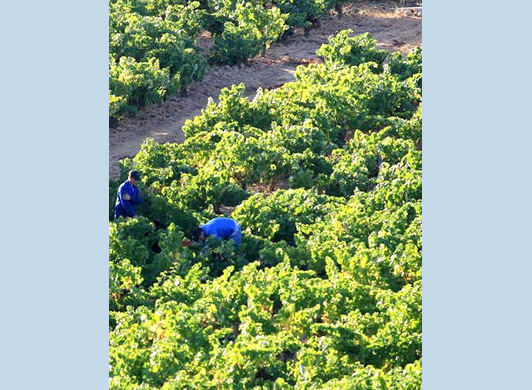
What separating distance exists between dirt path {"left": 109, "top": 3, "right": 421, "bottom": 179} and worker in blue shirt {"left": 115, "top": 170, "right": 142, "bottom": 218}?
2.65m

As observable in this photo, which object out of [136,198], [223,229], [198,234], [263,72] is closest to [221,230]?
[223,229]

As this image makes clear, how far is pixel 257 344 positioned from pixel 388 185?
463cm

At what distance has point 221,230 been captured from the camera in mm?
11203

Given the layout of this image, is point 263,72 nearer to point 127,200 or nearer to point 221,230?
point 127,200

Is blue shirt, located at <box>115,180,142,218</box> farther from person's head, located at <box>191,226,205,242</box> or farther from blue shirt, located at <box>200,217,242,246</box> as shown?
blue shirt, located at <box>200,217,242,246</box>

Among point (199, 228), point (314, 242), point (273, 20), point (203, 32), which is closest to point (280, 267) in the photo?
point (314, 242)

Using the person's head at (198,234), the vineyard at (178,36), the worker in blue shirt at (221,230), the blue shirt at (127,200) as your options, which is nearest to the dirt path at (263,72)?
the vineyard at (178,36)

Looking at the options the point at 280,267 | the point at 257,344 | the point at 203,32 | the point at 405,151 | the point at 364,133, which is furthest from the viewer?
the point at 203,32

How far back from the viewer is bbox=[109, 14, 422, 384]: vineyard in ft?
26.8

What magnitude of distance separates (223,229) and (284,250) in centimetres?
80

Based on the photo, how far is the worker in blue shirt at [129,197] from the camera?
1161 cm

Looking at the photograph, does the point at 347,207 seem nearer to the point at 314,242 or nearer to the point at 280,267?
the point at 314,242

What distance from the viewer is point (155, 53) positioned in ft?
60.0

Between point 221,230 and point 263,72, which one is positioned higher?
point 221,230
